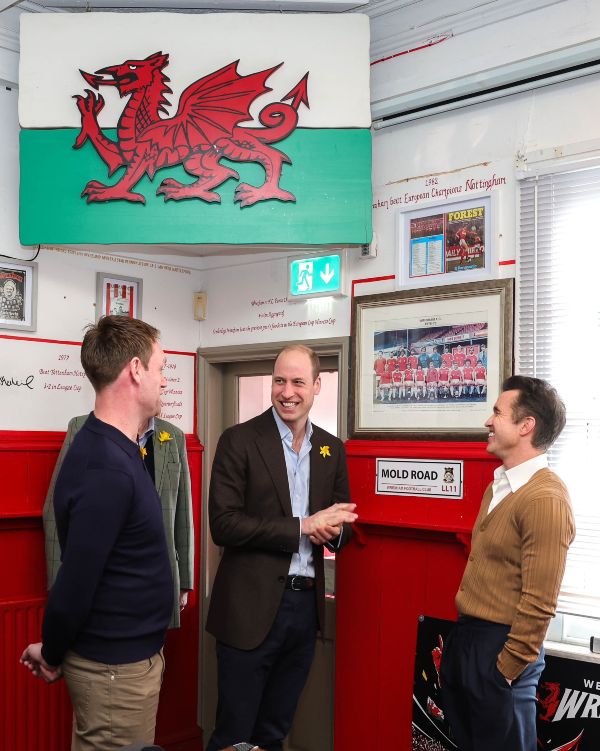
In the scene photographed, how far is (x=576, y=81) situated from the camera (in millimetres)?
3273

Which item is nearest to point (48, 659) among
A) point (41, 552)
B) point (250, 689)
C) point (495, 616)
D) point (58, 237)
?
point (250, 689)

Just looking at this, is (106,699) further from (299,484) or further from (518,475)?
(518,475)

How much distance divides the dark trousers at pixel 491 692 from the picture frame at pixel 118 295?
92.8 inches

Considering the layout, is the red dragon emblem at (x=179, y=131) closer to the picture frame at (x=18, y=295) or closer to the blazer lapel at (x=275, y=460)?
the picture frame at (x=18, y=295)

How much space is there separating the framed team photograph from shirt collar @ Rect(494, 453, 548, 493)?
1.02m

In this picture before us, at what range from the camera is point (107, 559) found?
219 centimetres

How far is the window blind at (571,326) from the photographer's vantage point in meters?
3.18

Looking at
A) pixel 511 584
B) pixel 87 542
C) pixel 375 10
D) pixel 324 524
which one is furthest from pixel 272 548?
pixel 375 10

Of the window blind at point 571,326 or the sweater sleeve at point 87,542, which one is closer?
the sweater sleeve at point 87,542

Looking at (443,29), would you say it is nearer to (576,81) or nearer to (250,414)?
(576,81)

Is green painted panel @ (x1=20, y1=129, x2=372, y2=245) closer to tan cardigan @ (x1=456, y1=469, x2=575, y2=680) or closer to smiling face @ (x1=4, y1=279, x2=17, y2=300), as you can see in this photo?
smiling face @ (x1=4, y1=279, x2=17, y2=300)

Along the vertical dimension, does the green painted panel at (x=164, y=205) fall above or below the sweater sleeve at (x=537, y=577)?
above

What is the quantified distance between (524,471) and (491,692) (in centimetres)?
69

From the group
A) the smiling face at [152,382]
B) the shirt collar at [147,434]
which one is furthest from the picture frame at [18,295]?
the smiling face at [152,382]
